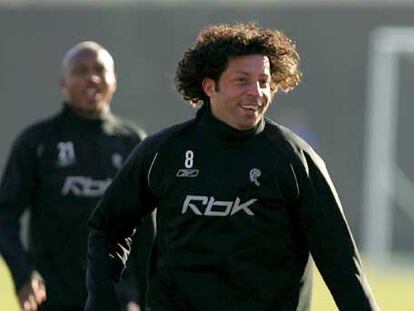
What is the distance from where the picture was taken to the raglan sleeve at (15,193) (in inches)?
367

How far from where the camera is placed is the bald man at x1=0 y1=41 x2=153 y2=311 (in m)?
9.49

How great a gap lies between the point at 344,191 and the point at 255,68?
21.1m

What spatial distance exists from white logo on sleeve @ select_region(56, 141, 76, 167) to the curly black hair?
2719 millimetres

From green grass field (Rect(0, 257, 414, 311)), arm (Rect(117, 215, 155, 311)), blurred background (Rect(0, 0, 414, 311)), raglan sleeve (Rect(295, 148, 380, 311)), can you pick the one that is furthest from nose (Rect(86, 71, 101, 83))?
blurred background (Rect(0, 0, 414, 311))

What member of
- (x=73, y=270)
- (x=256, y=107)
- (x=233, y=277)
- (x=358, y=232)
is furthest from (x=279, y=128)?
(x=358, y=232)

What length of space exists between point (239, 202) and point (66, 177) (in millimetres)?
3119

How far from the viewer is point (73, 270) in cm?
955

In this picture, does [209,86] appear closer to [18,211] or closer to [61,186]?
[18,211]

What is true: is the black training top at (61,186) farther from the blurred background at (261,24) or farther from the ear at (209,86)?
the blurred background at (261,24)

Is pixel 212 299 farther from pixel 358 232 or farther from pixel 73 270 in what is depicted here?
pixel 358 232

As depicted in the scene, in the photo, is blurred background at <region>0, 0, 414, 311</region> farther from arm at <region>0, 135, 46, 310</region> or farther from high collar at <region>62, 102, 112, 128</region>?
arm at <region>0, 135, 46, 310</region>

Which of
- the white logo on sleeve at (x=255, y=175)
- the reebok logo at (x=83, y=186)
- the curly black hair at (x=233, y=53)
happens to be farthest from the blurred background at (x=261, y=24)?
the white logo on sleeve at (x=255, y=175)

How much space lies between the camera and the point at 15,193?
31.2 feet

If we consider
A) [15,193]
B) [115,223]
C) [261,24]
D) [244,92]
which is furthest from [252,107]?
[261,24]
